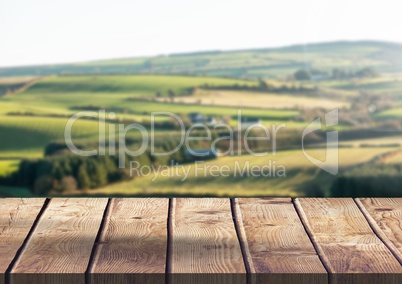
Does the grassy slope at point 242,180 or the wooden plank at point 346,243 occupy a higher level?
the wooden plank at point 346,243

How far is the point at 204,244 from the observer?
55.3 inches

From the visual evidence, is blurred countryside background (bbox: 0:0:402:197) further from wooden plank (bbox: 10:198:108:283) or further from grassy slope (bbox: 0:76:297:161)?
wooden plank (bbox: 10:198:108:283)

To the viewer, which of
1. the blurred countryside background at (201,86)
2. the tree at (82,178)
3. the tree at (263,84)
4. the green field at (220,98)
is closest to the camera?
the blurred countryside background at (201,86)

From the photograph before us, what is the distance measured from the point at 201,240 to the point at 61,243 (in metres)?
0.27

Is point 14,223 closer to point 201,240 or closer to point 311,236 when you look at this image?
point 201,240

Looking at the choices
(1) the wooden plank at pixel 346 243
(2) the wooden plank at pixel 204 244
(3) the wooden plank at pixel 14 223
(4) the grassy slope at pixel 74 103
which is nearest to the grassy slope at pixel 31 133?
(4) the grassy slope at pixel 74 103

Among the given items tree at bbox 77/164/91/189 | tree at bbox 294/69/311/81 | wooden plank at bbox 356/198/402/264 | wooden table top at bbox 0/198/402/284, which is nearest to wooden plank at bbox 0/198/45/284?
wooden table top at bbox 0/198/402/284

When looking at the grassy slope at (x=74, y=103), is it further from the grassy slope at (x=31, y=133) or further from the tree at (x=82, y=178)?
the tree at (x=82, y=178)

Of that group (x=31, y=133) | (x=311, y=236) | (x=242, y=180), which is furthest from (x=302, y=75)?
(x=311, y=236)

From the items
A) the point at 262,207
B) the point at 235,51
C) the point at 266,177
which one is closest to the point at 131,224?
the point at 262,207

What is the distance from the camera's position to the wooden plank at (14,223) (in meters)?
1.33

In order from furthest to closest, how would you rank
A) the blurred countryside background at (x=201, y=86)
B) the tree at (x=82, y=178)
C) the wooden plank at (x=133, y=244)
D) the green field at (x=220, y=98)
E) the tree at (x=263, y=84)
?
the tree at (x=82, y=178) < the tree at (x=263, y=84) < the green field at (x=220, y=98) < the blurred countryside background at (x=201, y=86) < the wooden plank at (x=133, y=244)

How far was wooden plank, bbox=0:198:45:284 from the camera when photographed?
133 centimetres

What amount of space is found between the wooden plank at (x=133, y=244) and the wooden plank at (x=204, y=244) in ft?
0.08
